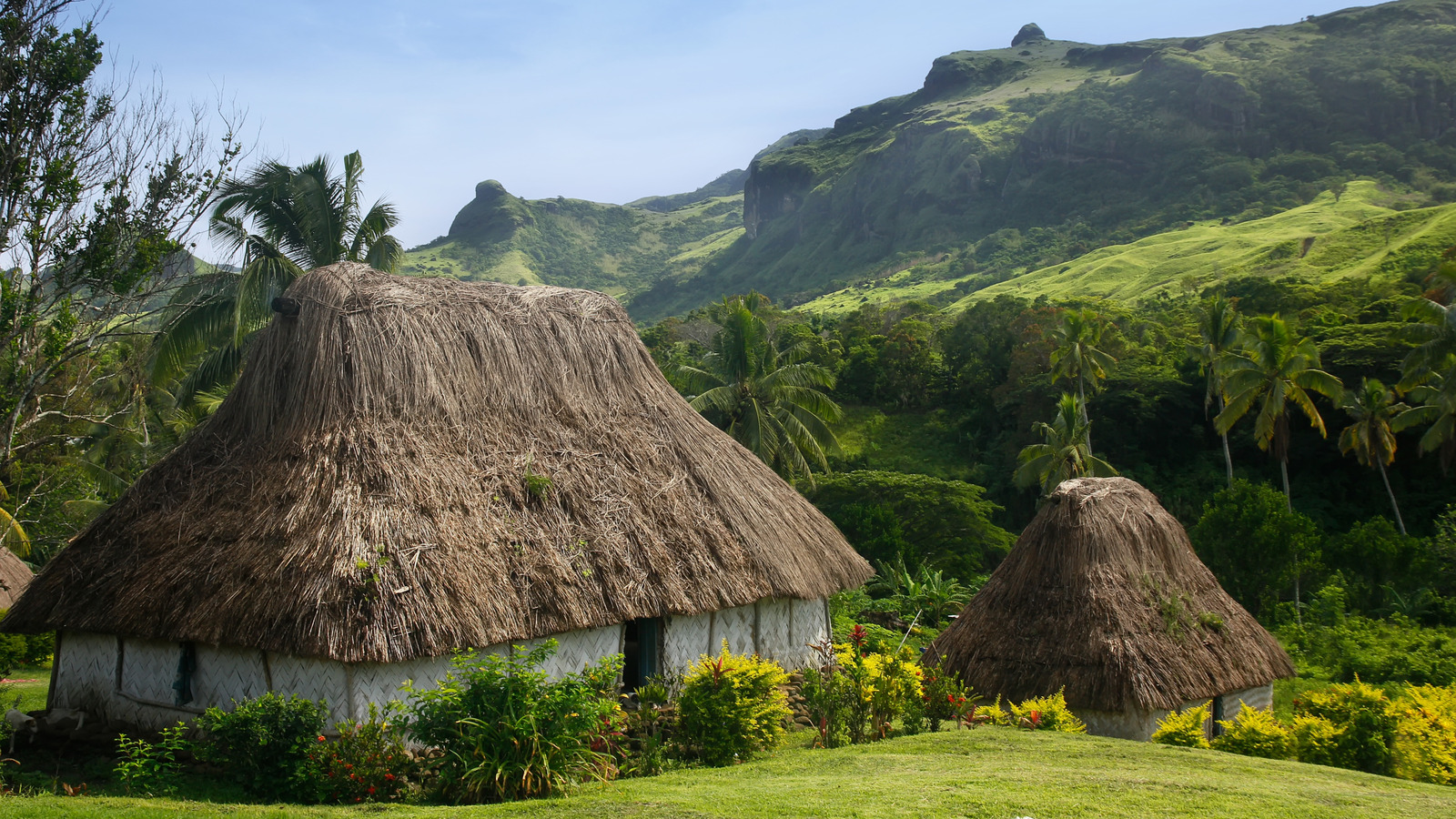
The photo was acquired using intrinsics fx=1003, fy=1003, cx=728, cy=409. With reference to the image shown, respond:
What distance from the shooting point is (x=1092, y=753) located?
9.05m

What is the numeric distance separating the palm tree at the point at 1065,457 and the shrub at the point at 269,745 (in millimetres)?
26507

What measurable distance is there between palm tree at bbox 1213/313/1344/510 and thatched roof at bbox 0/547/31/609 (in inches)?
1289

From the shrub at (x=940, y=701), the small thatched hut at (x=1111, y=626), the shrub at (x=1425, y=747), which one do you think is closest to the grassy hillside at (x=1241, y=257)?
the small thatched hut at (x=1111, y=626)

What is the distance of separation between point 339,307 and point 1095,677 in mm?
10763

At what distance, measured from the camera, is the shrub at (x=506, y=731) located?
7.81m

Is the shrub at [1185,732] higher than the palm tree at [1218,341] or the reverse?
the reverse

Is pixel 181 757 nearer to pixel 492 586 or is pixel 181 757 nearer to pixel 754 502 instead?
pixel 492 586

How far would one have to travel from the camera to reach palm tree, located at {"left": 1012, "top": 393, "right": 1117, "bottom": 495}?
102ft

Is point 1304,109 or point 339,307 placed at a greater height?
point 1304,109

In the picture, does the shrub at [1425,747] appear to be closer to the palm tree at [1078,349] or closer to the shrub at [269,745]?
the shrub at [269,745]

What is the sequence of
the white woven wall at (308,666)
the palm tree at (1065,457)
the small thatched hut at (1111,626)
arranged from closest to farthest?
the white woven wall at (308,666) < the small thatched hut at (1111,626) < the palm tree at (1065,457)

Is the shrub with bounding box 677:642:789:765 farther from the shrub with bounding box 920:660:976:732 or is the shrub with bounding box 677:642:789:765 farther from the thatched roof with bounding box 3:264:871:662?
the shrub with bounding box 920:660:976:732

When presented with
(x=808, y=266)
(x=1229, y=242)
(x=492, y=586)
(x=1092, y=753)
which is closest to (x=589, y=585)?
(x=492, y=586)

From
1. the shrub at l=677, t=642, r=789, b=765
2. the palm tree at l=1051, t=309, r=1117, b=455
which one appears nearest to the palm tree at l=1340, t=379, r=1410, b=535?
the palm tree at l=1051, t=309, r=1117, b=455
